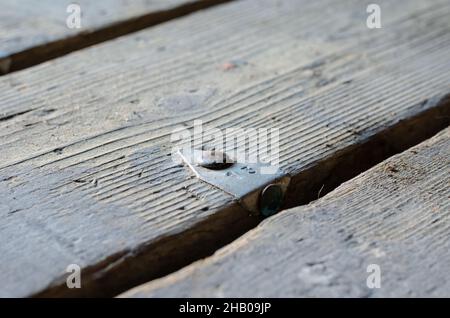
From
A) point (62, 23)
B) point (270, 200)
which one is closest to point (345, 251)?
point (270, 200)

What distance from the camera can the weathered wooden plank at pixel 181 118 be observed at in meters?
0.87

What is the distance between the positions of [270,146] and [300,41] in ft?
1.47

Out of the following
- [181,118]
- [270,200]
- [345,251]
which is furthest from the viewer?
[181,118]

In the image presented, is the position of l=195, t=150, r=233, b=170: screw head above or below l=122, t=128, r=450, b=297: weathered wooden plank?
above

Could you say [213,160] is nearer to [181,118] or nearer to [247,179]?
[247,179]

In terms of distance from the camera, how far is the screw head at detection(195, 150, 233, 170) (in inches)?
39.6

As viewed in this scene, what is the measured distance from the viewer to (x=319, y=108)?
119cm

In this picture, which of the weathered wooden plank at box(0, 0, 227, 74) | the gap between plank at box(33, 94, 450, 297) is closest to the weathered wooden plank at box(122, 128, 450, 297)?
the gap between plank at box(33, 94, 450, 297)

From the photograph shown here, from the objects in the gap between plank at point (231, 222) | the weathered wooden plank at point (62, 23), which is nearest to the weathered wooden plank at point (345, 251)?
the gap between plank at point (231, 222)

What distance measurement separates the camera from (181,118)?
1153 mm

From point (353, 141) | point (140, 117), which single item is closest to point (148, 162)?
point (140, 117)

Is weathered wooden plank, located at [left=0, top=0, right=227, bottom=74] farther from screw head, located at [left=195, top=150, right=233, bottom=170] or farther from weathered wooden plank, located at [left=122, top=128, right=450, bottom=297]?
weathered wooden plank, located at [left=122, top=128, right=450, bottom=297]

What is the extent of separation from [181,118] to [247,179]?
8.5 inches

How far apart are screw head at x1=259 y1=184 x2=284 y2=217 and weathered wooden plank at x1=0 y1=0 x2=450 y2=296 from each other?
0.08 feet
